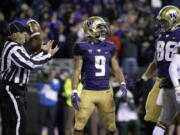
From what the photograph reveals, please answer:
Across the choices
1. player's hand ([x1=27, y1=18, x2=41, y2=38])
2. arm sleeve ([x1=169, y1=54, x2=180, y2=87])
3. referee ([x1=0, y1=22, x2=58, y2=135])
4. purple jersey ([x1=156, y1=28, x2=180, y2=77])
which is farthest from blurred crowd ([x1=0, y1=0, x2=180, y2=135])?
referee ([x1=0, y1=22, x2=58, y2=135])

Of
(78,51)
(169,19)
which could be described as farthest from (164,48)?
(78,51)

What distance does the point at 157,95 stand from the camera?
9.09 metres

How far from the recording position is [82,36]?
599 inches

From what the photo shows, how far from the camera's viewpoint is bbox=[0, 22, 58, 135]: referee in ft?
28.1

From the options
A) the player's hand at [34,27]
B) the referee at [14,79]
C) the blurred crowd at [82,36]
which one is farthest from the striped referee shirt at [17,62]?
the blurred crowd at [82,36]

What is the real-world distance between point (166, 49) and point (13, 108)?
2155 mm

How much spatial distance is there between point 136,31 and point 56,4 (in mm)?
3534

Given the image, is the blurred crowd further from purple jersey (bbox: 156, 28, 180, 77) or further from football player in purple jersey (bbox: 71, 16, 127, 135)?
purple jersey (bbox: 156, 28, 180, 77)

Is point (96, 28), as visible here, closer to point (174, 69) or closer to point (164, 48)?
point (164, 48)

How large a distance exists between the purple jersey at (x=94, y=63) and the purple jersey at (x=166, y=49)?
723 millimetres

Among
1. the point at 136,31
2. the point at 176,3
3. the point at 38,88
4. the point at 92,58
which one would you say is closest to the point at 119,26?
the point at 136,31

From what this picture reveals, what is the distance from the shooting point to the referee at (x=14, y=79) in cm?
855

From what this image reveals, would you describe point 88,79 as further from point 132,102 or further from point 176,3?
point 132,102

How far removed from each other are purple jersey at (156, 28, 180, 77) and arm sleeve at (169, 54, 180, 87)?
1.49 ft
